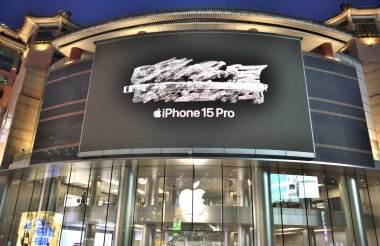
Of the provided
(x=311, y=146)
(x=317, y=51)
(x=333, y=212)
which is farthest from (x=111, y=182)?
(x=317, y=51)

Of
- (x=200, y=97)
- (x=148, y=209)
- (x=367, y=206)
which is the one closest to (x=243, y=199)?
(x=148, y=209)

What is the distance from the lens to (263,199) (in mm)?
22969

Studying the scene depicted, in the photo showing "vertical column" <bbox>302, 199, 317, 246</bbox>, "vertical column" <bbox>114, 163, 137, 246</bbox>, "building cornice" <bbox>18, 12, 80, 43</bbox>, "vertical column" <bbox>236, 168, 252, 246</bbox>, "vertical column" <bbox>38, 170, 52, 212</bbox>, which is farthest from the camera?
"building cornice" <bbox>18, 12, 80, 43</bbox>

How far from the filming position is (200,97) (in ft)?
78.0

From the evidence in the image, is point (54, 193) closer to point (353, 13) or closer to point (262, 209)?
point (262, 209)

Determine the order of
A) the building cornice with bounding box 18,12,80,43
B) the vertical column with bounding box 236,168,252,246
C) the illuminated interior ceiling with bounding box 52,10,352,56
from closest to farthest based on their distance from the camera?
the vertical column with bounding box 236,168,252,246 < the illuminated interior ceiling with bounding box 52,10,352,56 < the building cornice with bounding box 18,12,80,43

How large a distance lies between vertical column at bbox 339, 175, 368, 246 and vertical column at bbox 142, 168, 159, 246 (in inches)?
598

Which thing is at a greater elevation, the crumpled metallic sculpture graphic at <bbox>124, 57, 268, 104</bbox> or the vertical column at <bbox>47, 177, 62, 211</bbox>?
the crumpled metallic sculpture graphic at <bbox>124, 57, 268, 104</bbox>

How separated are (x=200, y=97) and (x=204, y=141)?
3546 mm

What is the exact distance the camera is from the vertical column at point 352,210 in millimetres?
24062

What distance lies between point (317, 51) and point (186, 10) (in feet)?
43.7

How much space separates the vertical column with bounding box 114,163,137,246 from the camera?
73.7ft

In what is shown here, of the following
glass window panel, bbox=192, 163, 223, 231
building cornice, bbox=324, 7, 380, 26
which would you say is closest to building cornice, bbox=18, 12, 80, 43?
glass window panel, bbox=192, 163, 223, 231

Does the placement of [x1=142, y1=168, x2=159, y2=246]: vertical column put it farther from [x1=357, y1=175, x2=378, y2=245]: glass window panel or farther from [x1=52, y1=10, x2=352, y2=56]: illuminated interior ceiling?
[x1=357, y1=175, x2=378, y2=245]: glass window panel
